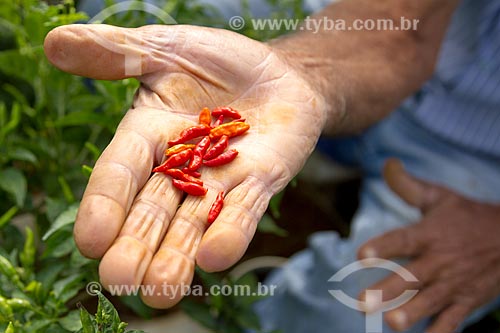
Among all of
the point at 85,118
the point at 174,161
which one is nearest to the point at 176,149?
the point at 174,161

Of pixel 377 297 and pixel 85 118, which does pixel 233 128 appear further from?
pixel 377 297

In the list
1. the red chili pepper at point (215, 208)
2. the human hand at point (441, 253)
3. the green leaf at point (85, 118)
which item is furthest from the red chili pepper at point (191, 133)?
the human hand at point (441, 253)

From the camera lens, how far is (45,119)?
1.42 meters

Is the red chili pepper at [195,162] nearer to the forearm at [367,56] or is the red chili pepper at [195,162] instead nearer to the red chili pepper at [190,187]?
the red chili pepper at [190,187]

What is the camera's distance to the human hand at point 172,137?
2.96ft

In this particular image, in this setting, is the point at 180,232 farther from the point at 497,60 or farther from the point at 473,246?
the point at 497,60

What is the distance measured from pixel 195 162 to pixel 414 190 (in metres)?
0.75

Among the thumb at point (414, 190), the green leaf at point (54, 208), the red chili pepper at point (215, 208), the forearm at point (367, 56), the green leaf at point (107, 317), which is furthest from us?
the thumb at point (414, 190)

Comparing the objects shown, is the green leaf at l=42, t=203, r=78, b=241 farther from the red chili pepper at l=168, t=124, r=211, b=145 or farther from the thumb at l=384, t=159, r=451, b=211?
the thumb at l=384, t=159, r=451, b=211

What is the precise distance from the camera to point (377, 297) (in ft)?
5.13

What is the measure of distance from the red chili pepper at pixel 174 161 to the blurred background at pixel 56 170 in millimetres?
112

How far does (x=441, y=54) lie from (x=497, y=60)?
0.41 ft

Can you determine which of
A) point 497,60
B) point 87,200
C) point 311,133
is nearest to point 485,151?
point 497,60

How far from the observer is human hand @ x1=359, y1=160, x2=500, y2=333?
152 centimetres
